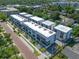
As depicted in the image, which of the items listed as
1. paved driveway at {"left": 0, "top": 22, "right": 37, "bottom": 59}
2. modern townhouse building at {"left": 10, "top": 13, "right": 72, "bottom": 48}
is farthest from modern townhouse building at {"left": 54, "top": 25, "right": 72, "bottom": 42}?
paved driveway at {"left": 0, "top": 22, "right": 37, "bottom": 59}

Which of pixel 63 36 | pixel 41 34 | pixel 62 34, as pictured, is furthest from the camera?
pixel 63 36

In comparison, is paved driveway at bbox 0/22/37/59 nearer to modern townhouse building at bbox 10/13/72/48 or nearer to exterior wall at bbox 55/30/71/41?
modern townhouse building at bbox 10/13/72/48

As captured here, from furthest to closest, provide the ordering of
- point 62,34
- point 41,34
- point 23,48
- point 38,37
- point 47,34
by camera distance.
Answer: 1. point 62,34
2. point 38,37
3. point 41,34
4. point 47,34
5. point 23,48

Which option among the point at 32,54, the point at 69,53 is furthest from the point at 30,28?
the point at 69,53

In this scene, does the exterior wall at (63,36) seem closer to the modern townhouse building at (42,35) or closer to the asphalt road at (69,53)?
the modern townhouse building at (42,35)

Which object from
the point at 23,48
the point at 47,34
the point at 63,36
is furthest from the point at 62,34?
the point at 23,48

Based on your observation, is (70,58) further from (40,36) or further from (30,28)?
(30,28)

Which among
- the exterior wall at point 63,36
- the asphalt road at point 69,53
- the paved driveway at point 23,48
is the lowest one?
the asphalt road at point 69,53

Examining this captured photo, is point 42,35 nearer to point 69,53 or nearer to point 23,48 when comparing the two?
point 23,48

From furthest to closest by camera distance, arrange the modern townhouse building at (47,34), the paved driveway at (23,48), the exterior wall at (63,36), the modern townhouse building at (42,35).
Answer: the exterior wall at (63,36) < the modern townhouse building at (47,34) < the modern townhouse building at (42,35) < the paved driveway at (23,48)

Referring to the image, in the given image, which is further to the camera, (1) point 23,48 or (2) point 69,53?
(1) point 23,48

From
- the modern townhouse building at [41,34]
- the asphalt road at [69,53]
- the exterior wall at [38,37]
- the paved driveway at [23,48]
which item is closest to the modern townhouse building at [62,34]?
the modern townhouse building at [41,34]
